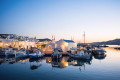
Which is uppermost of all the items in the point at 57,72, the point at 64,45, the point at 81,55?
the point at 64,45

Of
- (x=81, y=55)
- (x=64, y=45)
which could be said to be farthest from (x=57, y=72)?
(x=64, y=45)

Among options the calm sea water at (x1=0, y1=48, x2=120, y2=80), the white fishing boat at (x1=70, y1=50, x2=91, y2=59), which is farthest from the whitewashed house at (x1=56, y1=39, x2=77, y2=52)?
the calm sea water at (x1=0, y1=48, x2=120, y2=80)

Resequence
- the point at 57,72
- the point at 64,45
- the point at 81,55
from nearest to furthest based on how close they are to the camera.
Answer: the point at 57,72 < the point at 81,55 < the point at 64,45

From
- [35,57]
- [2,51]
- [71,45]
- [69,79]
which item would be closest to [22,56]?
[35,57]

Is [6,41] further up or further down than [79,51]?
further up

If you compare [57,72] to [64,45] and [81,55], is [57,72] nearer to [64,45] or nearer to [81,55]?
[81,55]

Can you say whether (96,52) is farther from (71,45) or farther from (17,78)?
(17,78)

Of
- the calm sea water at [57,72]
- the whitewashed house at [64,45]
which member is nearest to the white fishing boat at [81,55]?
the calm sea water at [57,72]

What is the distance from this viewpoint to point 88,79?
16422mm

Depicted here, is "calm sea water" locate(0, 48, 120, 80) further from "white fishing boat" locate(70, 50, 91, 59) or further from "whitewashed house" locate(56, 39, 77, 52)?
"whitewashed house" locate(56, 39, 77, 52)

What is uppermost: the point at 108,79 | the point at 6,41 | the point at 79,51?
the point at 6,41

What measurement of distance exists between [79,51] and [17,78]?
973 inches

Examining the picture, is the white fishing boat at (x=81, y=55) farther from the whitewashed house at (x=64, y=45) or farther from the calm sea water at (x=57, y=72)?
the whitewashed house at (x=64, y=45)

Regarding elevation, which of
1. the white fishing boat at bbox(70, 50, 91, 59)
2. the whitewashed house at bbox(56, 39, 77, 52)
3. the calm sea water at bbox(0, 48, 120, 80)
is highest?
the whitewashed house at bbox(56, 39, 77, 52)
